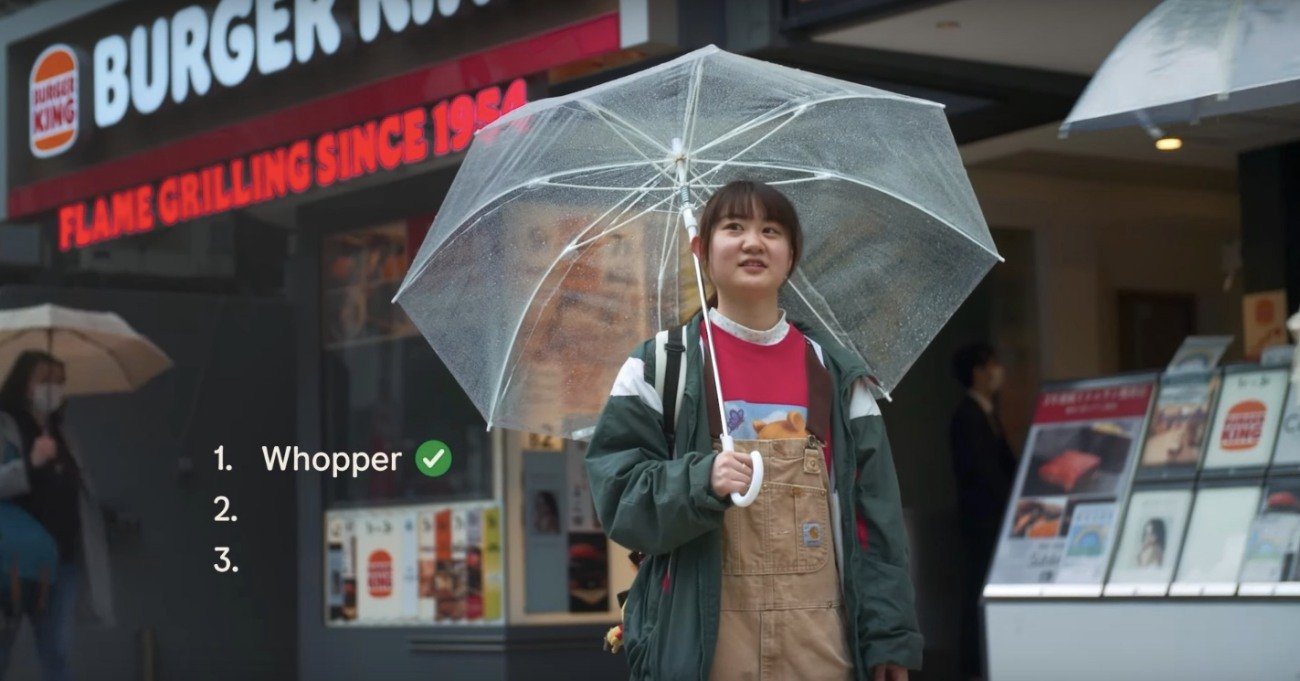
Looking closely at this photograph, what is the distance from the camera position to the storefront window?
8.90 m

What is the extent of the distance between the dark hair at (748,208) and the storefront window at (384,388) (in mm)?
5123

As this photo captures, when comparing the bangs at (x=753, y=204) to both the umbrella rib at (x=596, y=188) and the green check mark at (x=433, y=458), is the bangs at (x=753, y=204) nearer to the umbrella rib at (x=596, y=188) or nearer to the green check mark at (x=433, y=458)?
the umbrella rib at (x=596, y=188)

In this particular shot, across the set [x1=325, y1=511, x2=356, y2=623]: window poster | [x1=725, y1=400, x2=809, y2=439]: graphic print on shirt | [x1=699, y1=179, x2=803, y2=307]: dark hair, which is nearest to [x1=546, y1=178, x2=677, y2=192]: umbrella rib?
[x1=699, y1=179, x2=803, y2=307]: dark hair

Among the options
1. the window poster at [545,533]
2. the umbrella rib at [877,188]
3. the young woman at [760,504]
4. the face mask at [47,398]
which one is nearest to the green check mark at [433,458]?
the window poster at [545,533]

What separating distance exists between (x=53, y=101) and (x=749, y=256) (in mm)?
7474

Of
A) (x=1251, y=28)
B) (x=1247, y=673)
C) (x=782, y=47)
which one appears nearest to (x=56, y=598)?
(x=782, y=47)

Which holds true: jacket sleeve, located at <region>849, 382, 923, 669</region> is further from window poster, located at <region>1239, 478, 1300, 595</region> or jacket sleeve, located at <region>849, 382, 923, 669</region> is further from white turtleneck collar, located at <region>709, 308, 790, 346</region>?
window poster, located at <region>1239, 478, 1300, 595</region>

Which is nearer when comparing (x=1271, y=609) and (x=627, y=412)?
(x=627, y=412)

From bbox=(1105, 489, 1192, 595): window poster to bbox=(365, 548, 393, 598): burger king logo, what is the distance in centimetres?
358

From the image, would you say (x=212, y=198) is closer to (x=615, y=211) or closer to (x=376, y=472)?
(x=376, y=472)

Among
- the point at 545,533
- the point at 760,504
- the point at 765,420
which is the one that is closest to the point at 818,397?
the point at 765,420

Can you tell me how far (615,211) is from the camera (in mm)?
4324

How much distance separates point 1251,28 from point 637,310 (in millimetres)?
2053

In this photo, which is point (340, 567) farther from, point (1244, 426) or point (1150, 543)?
point (1244, 426)
